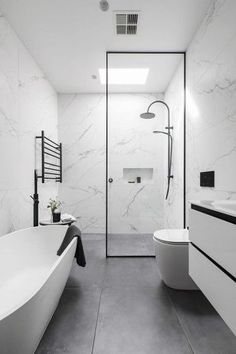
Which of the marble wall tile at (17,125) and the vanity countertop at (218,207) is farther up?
the marble wall tile at (17,125)

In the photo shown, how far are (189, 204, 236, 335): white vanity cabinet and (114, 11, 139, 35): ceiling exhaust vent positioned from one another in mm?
1902

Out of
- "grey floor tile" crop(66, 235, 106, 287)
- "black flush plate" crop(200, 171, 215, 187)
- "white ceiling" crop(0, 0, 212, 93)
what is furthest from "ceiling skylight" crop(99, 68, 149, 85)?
"grey floor tile" crop(66, 235, 106, 287)

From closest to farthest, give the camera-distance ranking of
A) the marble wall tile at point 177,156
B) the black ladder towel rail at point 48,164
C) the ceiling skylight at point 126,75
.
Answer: the black ladder towel rail at point 48,164 < the marble wall tile at point 177,156 < the ceiling skylight at point 126,75

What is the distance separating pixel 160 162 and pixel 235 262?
80.2 inches

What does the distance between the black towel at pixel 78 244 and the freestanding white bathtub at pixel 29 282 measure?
0.44 ft

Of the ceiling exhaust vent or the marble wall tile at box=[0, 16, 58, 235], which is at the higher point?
the ceiling exhaust vent

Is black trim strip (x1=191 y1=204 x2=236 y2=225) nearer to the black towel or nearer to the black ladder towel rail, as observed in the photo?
the black towel

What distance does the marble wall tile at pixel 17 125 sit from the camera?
1.97 m

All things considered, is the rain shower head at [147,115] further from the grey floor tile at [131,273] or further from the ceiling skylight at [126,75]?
the grey floor tile at [131,273]

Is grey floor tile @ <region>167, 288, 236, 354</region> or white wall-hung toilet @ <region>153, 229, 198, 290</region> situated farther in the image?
white wall-hung toilet @ <region>153, 229, 198, 290</region>

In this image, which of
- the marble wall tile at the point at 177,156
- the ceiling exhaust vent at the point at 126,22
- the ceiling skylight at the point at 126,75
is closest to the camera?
the ceiling exhaust vent at the point at 126,22

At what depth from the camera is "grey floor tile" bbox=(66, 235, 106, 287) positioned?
204cm

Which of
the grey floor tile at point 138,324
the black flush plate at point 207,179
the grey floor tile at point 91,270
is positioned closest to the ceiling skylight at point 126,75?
the black flush plate at point 207,179

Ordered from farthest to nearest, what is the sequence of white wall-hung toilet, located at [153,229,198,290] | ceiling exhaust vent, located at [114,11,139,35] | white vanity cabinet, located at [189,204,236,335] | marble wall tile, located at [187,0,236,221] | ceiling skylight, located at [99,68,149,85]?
ceiling skylight, located at [99,68,149,85] → ceiling exhaust vent, located at [114,11,139,35] → white wall-hung toilet, located at [153,229,198,290] → marble wall tile, located at [187,0,236,221] → white vanity cabinet, located at [189,204,236,335]
